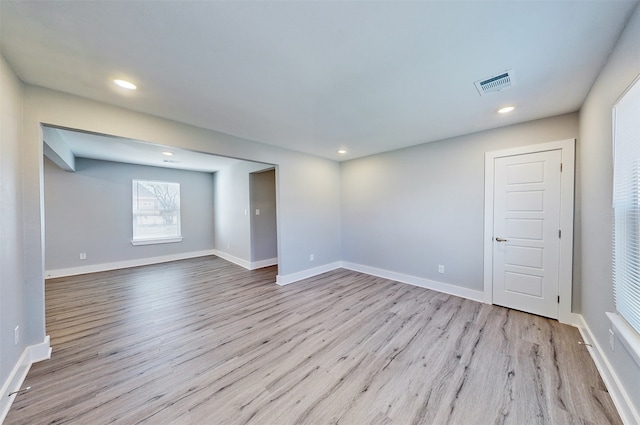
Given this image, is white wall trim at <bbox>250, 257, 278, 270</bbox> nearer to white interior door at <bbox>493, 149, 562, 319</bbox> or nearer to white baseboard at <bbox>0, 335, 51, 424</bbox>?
white baseboard at <bbox>0, 335, 51, 424</bbox>

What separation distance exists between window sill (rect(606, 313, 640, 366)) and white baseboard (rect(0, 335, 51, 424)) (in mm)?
3863

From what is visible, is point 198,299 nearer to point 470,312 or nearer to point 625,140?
point 470,312

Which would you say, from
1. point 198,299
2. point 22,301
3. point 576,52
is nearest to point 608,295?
point 576,52

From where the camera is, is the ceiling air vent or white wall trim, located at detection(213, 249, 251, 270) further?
white wall trim, located at detection(213, 249, 251, 270)

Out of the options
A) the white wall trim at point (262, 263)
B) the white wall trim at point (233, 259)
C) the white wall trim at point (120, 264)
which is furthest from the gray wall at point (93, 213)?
the white wall trim at point (262, 263)

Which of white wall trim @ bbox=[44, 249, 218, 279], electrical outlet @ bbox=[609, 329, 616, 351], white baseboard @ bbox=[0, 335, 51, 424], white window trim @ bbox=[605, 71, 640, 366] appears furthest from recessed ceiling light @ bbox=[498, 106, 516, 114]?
white wall trim @ bbox=[44, 249, 218, 279]

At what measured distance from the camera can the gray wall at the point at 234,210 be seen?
5.14 metres

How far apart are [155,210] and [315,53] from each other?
6033mm

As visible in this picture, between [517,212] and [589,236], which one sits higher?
[517,212]

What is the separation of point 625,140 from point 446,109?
1354 mm

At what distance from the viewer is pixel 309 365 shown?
6.37ft

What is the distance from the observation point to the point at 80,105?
7.17 feet

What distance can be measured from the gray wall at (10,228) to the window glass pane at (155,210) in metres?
4.04

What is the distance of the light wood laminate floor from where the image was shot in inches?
58.6
